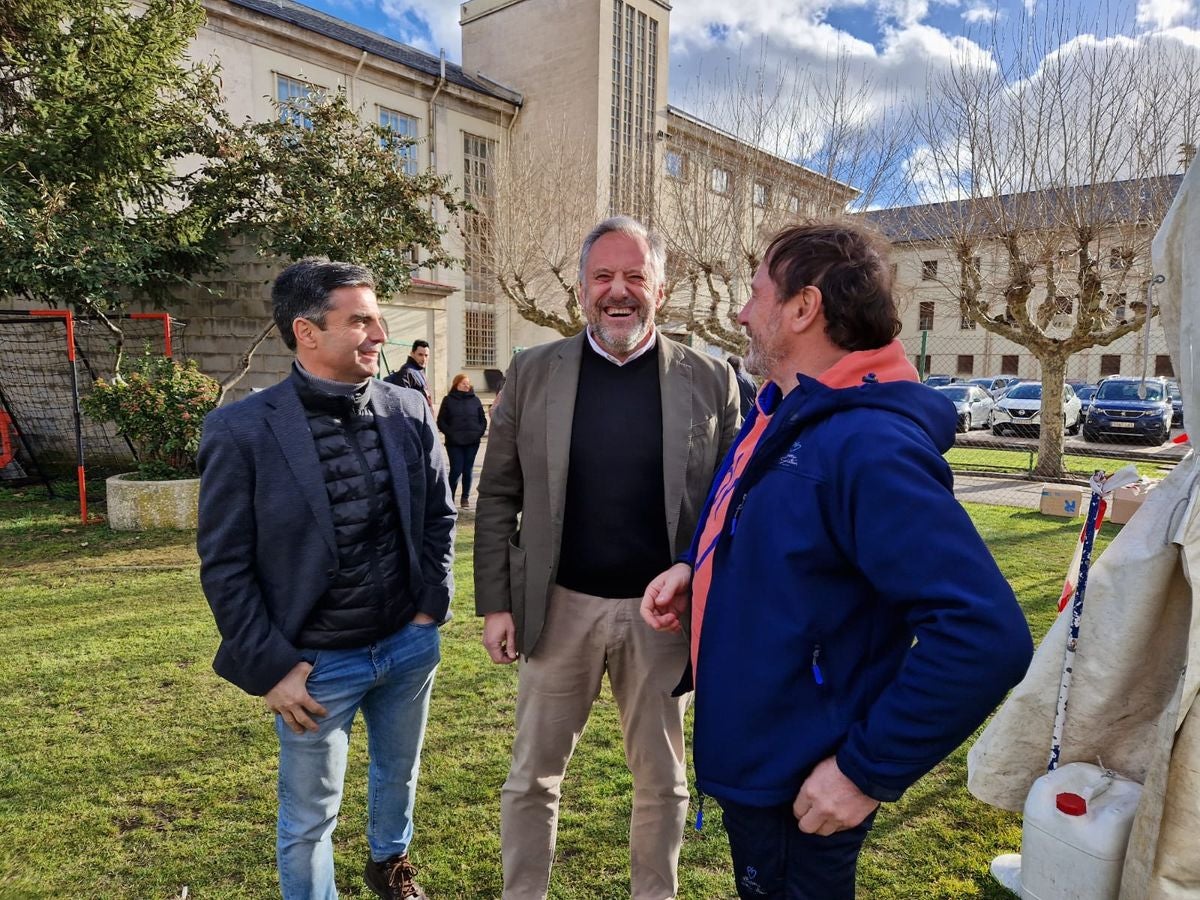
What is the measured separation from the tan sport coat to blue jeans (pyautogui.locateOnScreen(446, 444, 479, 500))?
23.9 feet

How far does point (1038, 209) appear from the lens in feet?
40.6

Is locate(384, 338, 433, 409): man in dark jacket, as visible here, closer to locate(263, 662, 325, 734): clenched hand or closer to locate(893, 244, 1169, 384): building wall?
locate(263, 662, 325, 734): clenched hand

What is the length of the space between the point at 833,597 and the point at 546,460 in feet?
4.04

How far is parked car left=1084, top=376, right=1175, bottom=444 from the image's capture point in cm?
1922

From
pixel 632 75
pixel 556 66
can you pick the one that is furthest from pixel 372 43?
pixel 632 75

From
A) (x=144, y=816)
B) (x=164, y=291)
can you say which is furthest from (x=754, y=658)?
(x=164, y=291)

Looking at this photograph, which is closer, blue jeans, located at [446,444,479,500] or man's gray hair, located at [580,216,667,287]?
man's gray hair, located at [580,216,667,287]

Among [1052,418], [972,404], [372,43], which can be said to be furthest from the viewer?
[372,43]

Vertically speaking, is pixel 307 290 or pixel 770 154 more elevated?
pixel 770 154

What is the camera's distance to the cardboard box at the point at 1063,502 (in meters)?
9.74

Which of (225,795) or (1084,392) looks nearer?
(225,795)

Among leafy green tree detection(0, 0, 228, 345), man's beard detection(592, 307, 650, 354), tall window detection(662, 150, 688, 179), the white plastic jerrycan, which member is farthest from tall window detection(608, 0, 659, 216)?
the white plastic jerrycan

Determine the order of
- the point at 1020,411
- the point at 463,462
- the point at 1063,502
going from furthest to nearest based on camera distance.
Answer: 1. the point at 1020,411
2. the point at 463,462
3. the point at 1063,502

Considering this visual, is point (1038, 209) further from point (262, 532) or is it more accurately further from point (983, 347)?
point (983, 347)
